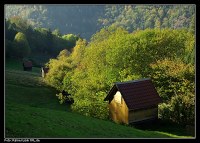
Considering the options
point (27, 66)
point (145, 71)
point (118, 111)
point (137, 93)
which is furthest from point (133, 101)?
point (27, 66)

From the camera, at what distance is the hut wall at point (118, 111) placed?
111 ft

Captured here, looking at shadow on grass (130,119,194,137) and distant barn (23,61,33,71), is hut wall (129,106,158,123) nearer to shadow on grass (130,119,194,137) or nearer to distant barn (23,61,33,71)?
shadow on grass (130,119,194,137)

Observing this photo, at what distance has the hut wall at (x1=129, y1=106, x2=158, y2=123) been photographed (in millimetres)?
33781

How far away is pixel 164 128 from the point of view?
107 feet

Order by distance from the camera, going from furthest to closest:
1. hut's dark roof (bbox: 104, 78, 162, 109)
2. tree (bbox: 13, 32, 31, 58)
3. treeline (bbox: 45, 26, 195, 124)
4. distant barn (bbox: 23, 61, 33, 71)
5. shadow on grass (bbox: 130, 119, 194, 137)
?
tree (bbox: 13, 32, 31, 58) < distant barn (bbox: 23, 61, 33, 71) < treeline (bbox: 45, 26, 195, 124) < hut's dark roof (bbox: 104, 78, 162, 109) < shadow on grass (bbox: 130, 119, 194, 137)

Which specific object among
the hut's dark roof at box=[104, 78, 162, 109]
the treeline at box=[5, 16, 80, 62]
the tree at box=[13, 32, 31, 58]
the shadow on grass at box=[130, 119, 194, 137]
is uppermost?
the treeline at box=[5, 16, 80, 62]

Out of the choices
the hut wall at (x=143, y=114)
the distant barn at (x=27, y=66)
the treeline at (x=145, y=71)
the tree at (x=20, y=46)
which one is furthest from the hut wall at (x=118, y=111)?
the tree at (x=20, y=46)

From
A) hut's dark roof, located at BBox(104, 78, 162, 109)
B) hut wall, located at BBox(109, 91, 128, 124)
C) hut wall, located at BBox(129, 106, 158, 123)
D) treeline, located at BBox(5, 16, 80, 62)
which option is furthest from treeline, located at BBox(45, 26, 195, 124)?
treeline, located at BBox(5, 16, 80, 62)

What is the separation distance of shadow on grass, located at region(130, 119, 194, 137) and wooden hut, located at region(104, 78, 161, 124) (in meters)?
0.53

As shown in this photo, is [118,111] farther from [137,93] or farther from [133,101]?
[137,93]

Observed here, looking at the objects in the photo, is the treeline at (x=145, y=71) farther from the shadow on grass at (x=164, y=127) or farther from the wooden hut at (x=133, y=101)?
the wooden hut at (x=133, y=101)

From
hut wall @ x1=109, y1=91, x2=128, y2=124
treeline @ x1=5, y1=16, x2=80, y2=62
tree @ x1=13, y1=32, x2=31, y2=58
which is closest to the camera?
hut wall @ x1=109, y1=91, x2=128, y2=124

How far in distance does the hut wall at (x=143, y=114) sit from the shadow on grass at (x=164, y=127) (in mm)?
530

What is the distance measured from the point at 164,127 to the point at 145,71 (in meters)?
11.4
